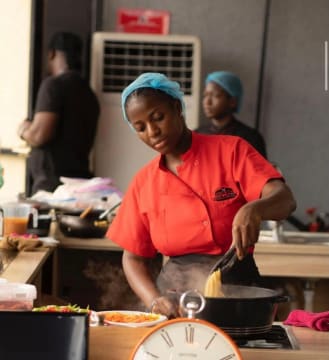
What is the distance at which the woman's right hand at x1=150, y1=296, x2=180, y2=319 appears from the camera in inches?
107

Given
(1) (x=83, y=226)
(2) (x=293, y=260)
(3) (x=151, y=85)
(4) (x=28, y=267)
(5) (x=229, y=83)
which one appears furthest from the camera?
(5) (x=229, y=83)

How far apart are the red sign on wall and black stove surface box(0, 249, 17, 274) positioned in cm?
318

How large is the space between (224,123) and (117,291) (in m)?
1.73

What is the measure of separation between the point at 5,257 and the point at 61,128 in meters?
2.25

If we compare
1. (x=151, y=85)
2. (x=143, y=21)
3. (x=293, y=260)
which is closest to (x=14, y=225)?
(x=293, y=260)

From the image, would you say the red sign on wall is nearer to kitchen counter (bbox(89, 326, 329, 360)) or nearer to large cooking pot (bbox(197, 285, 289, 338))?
large cooking pot (bbox(197, 285, 289, 338))

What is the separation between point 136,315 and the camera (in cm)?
264

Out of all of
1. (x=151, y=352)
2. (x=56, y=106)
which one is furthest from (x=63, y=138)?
(x=151, y=352)

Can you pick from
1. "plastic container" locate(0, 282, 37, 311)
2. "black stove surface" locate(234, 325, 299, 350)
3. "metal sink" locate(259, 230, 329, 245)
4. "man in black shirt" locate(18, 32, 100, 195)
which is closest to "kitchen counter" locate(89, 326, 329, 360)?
"black stove surface" locate(234, 325, 299, 350)

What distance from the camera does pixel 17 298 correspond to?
8.83ft

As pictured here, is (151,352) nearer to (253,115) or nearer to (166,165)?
(166,165)

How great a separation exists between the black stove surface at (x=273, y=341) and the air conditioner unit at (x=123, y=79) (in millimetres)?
4482

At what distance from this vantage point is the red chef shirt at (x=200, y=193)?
10.8 feet

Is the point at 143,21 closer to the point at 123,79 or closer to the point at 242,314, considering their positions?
the point at 123,79
